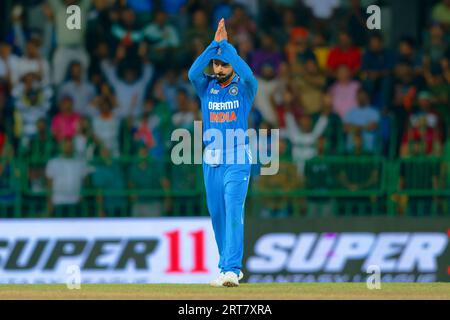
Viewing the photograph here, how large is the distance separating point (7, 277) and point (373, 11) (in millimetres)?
7274

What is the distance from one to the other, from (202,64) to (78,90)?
24.2 ft

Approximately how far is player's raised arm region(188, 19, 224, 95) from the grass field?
2125mm

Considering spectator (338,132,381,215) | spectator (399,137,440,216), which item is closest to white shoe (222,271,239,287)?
spectator (338,132,381,215)

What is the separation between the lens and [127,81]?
20.9 m

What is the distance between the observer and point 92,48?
70.1ft

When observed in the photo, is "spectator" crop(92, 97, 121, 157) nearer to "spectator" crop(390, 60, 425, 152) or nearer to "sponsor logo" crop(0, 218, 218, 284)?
"sponsor logo" crop(0, 218, 218, 284)

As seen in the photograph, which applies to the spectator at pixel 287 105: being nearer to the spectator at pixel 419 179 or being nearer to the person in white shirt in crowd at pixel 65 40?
the spectator at pixel 419 179

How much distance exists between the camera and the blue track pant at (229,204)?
44.6 ft

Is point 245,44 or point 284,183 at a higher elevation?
point 245,44

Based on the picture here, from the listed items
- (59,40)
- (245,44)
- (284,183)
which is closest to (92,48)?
(59,40)

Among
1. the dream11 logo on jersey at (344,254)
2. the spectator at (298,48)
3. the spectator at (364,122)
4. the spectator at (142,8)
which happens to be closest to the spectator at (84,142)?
the spectator at (142,8)

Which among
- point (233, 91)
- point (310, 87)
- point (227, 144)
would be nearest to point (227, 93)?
point (233, 91)

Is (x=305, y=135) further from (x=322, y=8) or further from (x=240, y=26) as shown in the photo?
(x=322, y=8)

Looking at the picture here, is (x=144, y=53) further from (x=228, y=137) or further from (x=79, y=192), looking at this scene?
(x=228, y=137)
